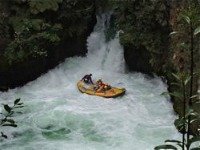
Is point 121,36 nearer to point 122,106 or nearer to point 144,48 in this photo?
point 144,48

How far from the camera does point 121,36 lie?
11.3 m

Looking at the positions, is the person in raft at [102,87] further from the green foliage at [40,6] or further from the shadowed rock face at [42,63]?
the green foliage at [40,6]

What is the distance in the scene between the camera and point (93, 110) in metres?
9.73

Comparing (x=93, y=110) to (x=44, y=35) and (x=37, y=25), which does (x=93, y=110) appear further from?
(x=37, y=25)

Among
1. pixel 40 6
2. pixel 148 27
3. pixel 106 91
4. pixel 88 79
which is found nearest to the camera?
pixel 106 91

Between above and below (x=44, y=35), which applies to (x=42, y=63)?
below

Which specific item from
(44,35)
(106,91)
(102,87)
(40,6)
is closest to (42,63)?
(44,35)

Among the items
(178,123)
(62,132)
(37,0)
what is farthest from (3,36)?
(178,123)

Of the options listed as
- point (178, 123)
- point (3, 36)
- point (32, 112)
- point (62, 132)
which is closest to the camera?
point (178, 123)

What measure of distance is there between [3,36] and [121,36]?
10.2ft

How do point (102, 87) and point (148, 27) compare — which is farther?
point (148, 27)

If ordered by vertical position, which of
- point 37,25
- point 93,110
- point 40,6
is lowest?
point 93,110

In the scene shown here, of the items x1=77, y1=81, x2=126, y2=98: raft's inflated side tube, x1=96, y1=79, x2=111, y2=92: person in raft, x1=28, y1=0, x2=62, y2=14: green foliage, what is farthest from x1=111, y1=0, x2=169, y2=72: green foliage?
x1=28, y1=0, x2=62, y2=14: green foliage

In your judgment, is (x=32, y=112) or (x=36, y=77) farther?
(x=36, y=77)
